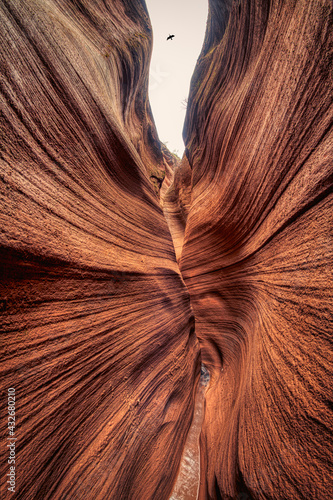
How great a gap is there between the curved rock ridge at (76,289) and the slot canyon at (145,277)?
14mm

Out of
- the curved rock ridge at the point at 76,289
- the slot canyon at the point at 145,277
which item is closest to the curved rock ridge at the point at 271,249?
the slot canyon at the point at 145,277

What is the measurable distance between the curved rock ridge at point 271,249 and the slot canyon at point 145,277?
2 centimetres

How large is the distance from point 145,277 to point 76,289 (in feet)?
3.16

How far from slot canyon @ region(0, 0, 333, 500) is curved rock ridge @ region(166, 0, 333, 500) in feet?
0.05

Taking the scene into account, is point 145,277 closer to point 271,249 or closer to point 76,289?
point 76,289

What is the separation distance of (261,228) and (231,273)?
993mm

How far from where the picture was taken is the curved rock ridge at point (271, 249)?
1219mm

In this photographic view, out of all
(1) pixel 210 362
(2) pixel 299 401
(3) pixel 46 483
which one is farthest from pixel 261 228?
(1) pixel 210 362

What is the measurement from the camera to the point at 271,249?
196 cm

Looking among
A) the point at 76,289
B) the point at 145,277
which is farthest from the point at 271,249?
the point at 76,289

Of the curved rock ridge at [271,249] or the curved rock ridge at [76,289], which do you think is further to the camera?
the curved rock ridge at [271,249]

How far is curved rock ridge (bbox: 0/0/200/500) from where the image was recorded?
1.11 m

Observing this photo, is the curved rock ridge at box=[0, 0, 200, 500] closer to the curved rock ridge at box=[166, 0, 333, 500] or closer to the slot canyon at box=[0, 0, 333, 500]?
the slot canyon at box=[0, 0, 333, 500]

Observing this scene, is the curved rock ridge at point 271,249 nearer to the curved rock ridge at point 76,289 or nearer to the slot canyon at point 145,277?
the slot canyon at point 145,277
